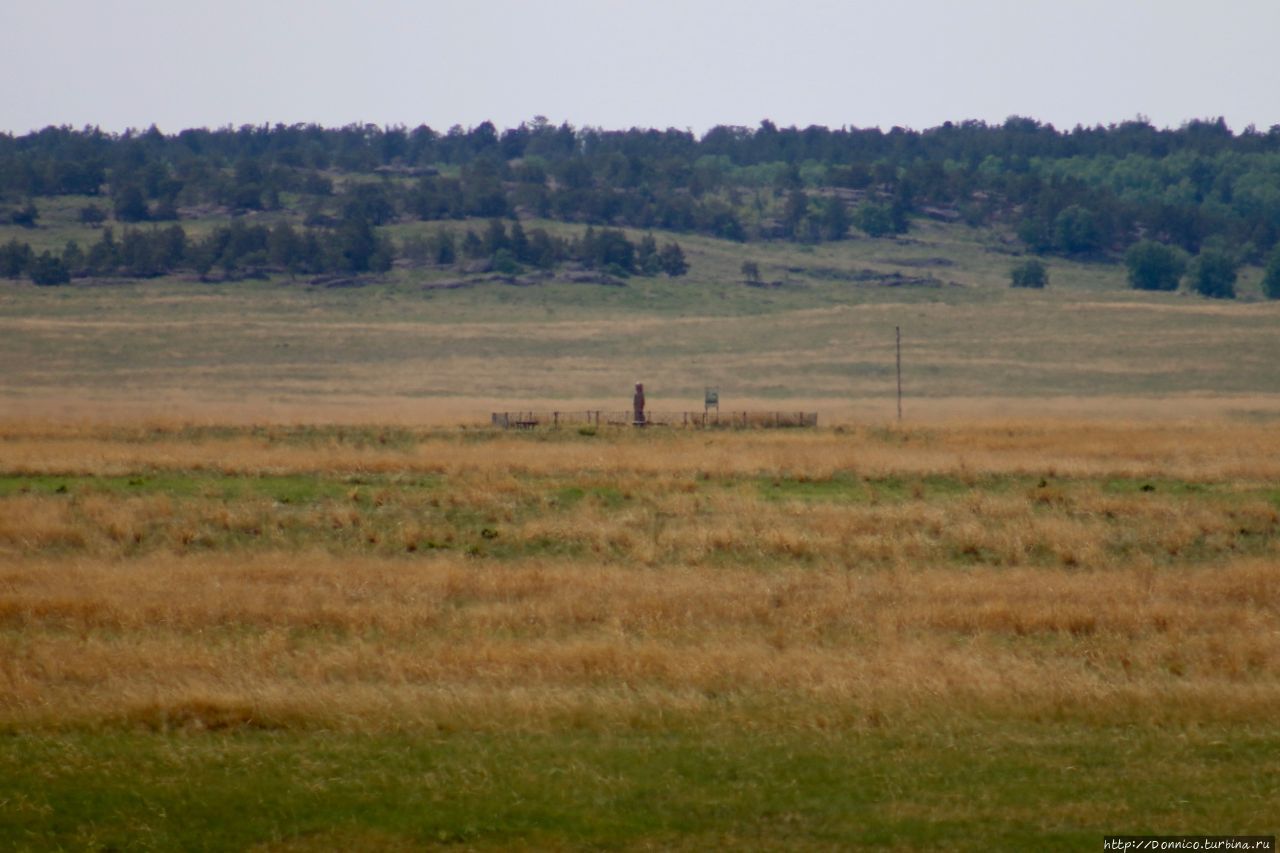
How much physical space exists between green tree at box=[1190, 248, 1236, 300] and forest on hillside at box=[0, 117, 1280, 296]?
226 mm

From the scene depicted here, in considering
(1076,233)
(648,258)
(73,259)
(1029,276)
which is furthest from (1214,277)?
(73,259)

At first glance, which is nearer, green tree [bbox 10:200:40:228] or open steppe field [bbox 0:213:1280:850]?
open steppe field [bbox 0:213:1280:850]

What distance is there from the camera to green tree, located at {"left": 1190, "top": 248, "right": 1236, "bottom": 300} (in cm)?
11494

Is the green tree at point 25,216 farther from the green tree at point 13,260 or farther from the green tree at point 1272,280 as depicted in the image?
the green tree at point 1272,280

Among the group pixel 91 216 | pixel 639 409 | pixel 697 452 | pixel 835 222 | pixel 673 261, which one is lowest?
pixel 639 409

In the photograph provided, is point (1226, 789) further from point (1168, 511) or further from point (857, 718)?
point (1168, 511)

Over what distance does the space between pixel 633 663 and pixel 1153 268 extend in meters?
113

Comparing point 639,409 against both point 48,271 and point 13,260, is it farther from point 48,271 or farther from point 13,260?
point 13,260

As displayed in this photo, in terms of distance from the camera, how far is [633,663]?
13.8 m

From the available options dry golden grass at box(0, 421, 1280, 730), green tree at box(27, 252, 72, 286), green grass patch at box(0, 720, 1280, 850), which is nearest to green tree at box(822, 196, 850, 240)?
green tree at box(27, 252, 72, 286)

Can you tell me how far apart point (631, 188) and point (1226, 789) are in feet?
458

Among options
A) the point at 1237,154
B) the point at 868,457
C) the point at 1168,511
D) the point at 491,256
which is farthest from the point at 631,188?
the point at 1168,511

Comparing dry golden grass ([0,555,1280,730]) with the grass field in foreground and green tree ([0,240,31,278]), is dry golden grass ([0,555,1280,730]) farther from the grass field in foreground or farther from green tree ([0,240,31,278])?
green tree ([0,240,31,278])

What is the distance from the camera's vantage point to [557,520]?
81.6 ft
